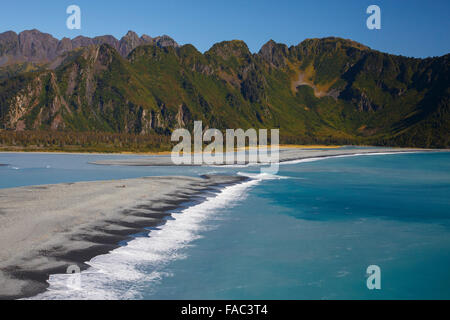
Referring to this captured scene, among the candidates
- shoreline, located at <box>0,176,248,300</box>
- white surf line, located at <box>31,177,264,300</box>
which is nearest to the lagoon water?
white surf line, located at <box>31,177,264,300</box>

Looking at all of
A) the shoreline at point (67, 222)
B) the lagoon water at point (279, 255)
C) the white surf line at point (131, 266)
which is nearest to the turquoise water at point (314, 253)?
the lagoon water at point (279, 255)

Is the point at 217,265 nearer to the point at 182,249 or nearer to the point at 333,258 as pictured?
the point at 182,249

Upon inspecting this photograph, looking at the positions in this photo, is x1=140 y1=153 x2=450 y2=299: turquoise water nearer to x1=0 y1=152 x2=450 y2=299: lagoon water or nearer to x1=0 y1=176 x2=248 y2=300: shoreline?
x1=0 y1=152 x2=450 y2=299: lagoon water

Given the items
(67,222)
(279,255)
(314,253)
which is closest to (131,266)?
(279,255)

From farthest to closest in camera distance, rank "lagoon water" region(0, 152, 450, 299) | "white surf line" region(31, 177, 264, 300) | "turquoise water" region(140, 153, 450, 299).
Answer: "turquoise water" region(140, 153, 450, 299)
"lagoon water" region(0, 152, 450, 299)
"white surf line" region(31, 177, 264, 300)

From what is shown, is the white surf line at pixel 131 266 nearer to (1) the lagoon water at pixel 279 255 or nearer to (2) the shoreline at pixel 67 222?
(1) the lagoon water at pixel 279 255

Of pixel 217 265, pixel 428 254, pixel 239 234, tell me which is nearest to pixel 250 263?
pixel 217 265
